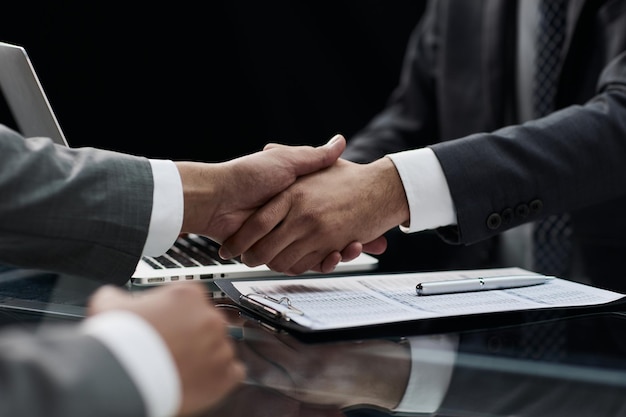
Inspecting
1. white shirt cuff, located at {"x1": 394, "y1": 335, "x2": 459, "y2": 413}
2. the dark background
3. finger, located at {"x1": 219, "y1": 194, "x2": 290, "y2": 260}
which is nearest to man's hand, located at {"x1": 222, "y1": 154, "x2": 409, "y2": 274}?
finger, located at {"x1": 219, "y1": 194, "x2": 290, "y2": 260}

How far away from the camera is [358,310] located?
911 millimetres

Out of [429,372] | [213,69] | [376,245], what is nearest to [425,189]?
[376,245]

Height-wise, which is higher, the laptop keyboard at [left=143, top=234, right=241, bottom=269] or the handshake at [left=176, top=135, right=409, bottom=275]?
the handshake at [left=176, top=135, right=409, bottom=275]

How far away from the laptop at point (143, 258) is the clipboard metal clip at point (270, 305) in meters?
0.17

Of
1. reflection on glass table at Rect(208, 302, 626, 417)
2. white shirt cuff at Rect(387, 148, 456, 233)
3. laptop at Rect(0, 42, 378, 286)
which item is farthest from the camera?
white shirt cuff at Rect(387, 148, 456, 233)

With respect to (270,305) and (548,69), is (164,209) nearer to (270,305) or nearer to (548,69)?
(270,305)

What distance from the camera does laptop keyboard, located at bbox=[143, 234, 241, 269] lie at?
1.19 meters

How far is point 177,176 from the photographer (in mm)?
1056

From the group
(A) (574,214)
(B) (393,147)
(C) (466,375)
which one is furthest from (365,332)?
(B) (393,147)

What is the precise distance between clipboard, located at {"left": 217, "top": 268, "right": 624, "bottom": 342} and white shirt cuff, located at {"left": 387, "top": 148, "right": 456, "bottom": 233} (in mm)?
175

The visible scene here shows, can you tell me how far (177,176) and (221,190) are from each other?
94mm

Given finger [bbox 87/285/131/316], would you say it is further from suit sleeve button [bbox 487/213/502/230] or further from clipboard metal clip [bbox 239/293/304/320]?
suit sleeve button [bbox 487/213/502/230]

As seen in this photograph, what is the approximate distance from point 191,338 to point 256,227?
0.60 m

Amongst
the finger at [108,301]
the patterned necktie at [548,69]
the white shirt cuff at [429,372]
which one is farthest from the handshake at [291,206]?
the patterned necktie at [548,69]
